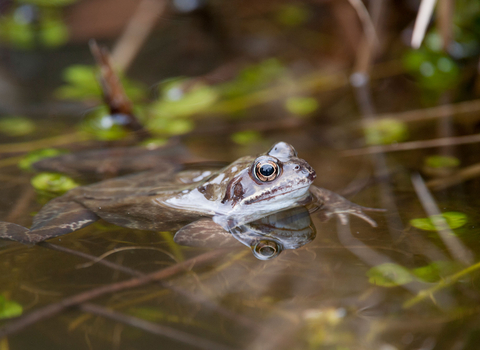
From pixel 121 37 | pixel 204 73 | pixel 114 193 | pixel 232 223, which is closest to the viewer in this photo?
pixel 232 223

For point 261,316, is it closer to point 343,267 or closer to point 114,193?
point 343,267

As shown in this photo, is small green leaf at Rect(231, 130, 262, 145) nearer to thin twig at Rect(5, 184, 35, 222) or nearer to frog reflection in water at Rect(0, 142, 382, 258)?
frog reflection in water at Rect(0, 142, 382, 258)

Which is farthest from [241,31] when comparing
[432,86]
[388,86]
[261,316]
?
[261,316]

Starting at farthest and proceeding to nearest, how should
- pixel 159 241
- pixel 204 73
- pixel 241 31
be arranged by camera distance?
pixel 241 31
pixel 204 73
pixel 159 241

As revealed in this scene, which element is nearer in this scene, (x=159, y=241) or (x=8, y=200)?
(x=159, y=241)

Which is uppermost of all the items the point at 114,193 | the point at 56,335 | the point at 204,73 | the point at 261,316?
the point at 204,73

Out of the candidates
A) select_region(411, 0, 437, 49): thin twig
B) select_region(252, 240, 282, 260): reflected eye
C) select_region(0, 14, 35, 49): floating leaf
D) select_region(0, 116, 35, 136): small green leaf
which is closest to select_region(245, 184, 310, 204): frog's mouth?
select_region(252, 240, 282, 260): reflected eye
